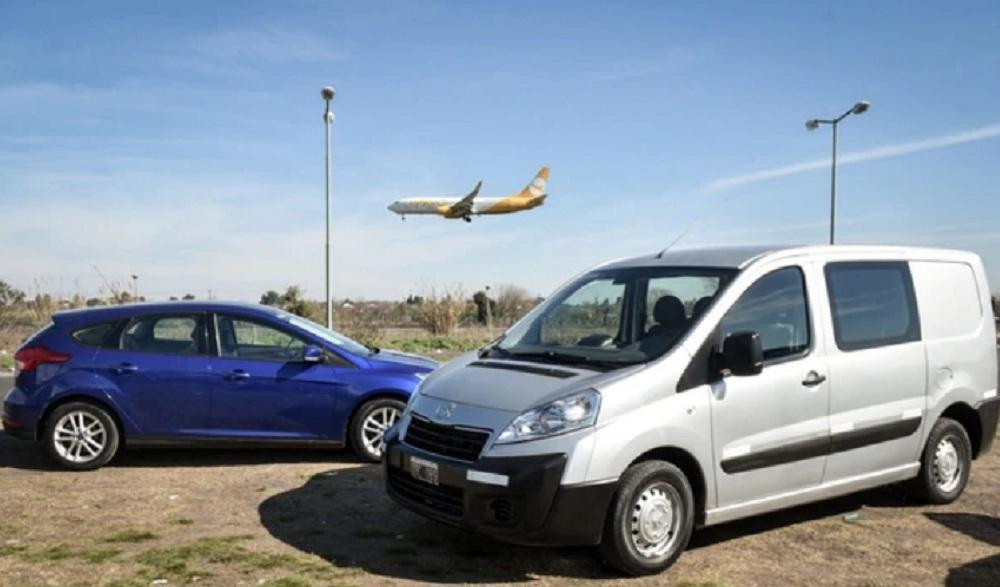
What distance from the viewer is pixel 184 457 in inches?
335

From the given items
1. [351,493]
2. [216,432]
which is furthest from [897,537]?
[216,432]

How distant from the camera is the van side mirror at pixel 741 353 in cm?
519

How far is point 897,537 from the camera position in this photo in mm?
5887

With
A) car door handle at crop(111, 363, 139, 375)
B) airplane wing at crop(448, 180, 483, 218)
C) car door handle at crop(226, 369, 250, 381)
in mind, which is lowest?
car door handle at crop(226, 369, 250, 381)

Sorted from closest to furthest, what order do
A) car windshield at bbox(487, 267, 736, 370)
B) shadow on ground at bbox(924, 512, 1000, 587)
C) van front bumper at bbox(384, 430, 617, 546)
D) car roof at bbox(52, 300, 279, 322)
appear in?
van front bumper at bbox(384, 430, 617, 546) → shadow on ground at bbox(924, 512, 1000, 587) → car windshield at bbox(487, 267, 736, 370) → car roof at bbox(52, 300, 279, 322)

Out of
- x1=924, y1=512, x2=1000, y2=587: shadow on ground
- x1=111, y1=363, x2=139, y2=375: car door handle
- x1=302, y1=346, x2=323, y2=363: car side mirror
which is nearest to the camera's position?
x1=924, y1=512, x2=1000, y2=587: shadow on ground

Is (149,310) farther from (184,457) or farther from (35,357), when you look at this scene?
(184,457)

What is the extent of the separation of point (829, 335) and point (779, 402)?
2.34ft

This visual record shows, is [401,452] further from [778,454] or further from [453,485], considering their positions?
[778,454]

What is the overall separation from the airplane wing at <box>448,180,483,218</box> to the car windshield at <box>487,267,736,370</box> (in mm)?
51923

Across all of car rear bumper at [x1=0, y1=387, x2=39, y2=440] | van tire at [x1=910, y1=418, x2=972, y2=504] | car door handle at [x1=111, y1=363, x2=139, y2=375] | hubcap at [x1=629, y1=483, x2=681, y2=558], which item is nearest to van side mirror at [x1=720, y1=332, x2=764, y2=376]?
hubcap at [x1=629, y1=483, x2=681, y2=558]

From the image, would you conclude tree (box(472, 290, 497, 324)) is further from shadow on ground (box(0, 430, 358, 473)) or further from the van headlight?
the van headlight

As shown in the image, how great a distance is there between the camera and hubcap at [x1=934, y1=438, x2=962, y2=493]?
667 cm

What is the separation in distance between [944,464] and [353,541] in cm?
451
